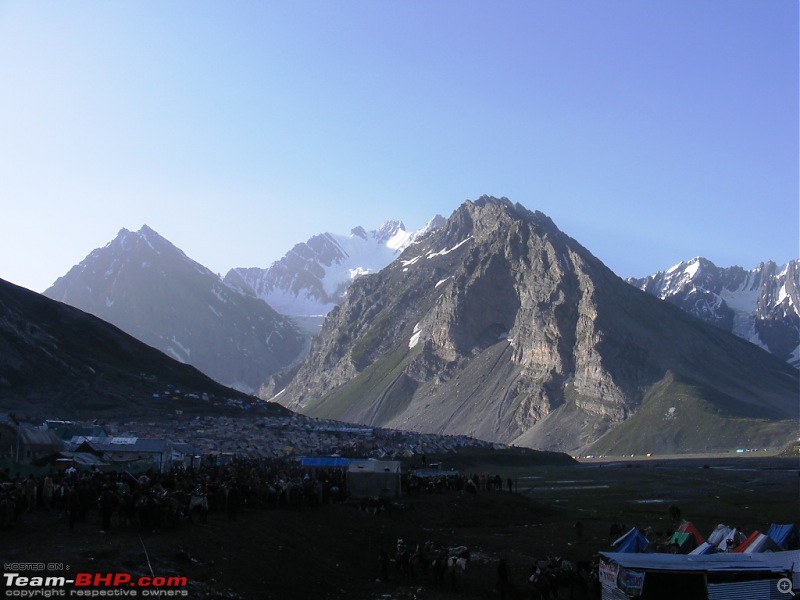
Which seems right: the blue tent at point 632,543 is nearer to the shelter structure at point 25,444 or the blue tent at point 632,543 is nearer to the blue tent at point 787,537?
the blue tent at point 787,537

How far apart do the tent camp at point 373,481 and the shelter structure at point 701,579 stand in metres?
36.9

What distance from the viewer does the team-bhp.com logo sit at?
77.3 feet

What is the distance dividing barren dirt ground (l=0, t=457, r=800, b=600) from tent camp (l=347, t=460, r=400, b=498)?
5.17 feet

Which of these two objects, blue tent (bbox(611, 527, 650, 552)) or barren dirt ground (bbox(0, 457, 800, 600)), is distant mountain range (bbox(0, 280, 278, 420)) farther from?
blue tent (bbox(611, 527, 650, 552))

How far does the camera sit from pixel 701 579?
25172mm

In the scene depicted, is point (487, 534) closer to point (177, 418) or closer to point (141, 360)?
point (177, 418)

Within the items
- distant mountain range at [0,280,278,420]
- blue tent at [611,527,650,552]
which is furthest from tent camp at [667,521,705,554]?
distant mountain range at [0,280,278,420]

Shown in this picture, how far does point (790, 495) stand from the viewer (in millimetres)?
72375

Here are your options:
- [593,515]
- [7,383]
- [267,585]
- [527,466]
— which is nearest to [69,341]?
[7,383]

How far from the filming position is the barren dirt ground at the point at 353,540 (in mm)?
29000

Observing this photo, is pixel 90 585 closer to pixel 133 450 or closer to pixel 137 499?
pixel 137 499

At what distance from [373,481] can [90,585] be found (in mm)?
38776

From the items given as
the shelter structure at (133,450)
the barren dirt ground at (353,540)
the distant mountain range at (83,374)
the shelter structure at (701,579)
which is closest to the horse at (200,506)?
the barren dirt ground at (353,540)

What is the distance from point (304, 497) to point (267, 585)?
61.5 feet
